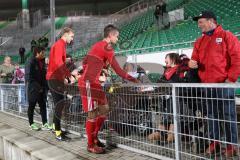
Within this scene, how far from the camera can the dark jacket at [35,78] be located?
614cm

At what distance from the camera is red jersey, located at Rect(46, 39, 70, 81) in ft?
16.6

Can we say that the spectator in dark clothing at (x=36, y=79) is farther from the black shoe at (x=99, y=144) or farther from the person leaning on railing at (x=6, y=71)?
the person leaning on railing at (x=6, y=71)

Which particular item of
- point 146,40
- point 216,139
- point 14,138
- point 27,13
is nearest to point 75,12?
point 27,13

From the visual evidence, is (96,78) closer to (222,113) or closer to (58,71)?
(58,71)

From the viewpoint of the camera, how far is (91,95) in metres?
4.41

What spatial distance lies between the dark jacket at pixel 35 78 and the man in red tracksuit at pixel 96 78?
6.30 feet

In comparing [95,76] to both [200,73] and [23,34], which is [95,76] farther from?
[23,34]

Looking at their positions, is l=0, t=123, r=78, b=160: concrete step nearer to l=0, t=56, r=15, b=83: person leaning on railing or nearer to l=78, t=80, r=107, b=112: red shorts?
l=78, t=80, r=107, b=112: red shorts

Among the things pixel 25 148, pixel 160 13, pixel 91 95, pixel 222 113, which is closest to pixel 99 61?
pixel 91 95

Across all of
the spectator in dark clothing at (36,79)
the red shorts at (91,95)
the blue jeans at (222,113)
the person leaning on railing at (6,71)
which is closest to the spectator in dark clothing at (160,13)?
the person leaning on railing at (6,71)

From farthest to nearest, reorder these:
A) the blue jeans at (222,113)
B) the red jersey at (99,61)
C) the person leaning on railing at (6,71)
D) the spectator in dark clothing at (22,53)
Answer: the spectator in dark clothing at (22,53) → the person leaning on railing at (6,71) → the red jersey at (99,61) → the blue jeans at (222,113)

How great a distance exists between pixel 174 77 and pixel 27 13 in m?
29.5

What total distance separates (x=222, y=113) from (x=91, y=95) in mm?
1712

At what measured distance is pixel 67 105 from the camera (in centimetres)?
564
